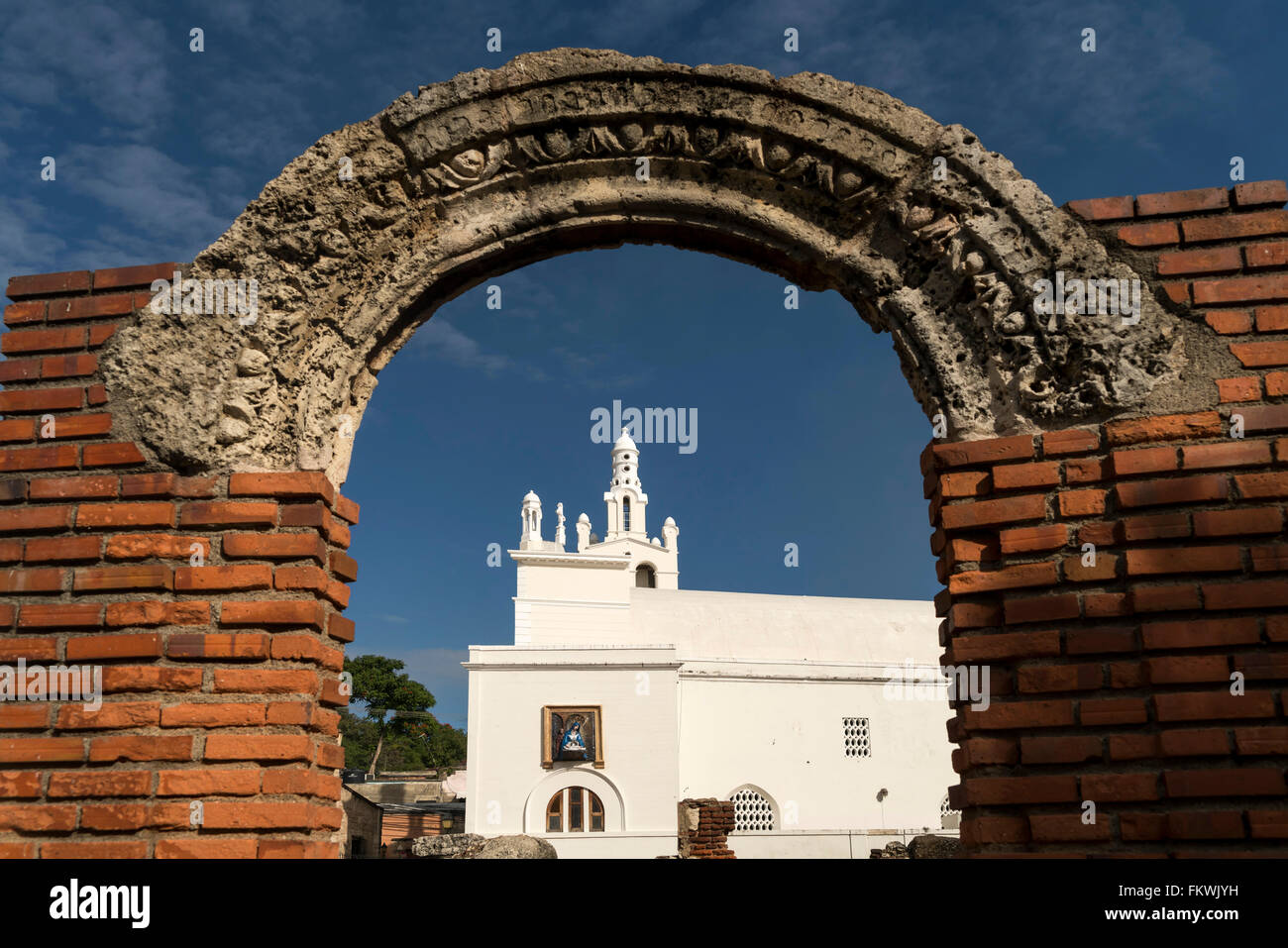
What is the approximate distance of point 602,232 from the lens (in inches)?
165

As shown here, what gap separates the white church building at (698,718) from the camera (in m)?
20.7

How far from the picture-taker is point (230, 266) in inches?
149

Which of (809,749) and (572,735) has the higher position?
(572,735)

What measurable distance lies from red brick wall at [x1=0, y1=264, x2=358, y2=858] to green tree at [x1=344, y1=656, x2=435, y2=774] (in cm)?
4230

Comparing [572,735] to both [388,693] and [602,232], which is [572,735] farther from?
[388,693]

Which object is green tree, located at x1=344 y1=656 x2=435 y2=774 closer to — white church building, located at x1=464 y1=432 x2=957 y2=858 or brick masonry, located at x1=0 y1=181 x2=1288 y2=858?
white church building, located at x1=464 y1=432 x2=957 y2=858

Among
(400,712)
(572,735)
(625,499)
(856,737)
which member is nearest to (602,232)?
(572,735)

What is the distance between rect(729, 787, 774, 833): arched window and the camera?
79.5 ft

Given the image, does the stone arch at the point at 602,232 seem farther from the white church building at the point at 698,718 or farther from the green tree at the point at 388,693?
the green tree at the point at 388,693

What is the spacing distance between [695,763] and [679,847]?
3726mm

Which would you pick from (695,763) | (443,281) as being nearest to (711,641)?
(695,763)

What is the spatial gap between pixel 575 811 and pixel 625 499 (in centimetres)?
2165

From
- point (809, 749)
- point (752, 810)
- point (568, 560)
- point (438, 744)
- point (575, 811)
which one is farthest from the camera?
point (438, 744)
